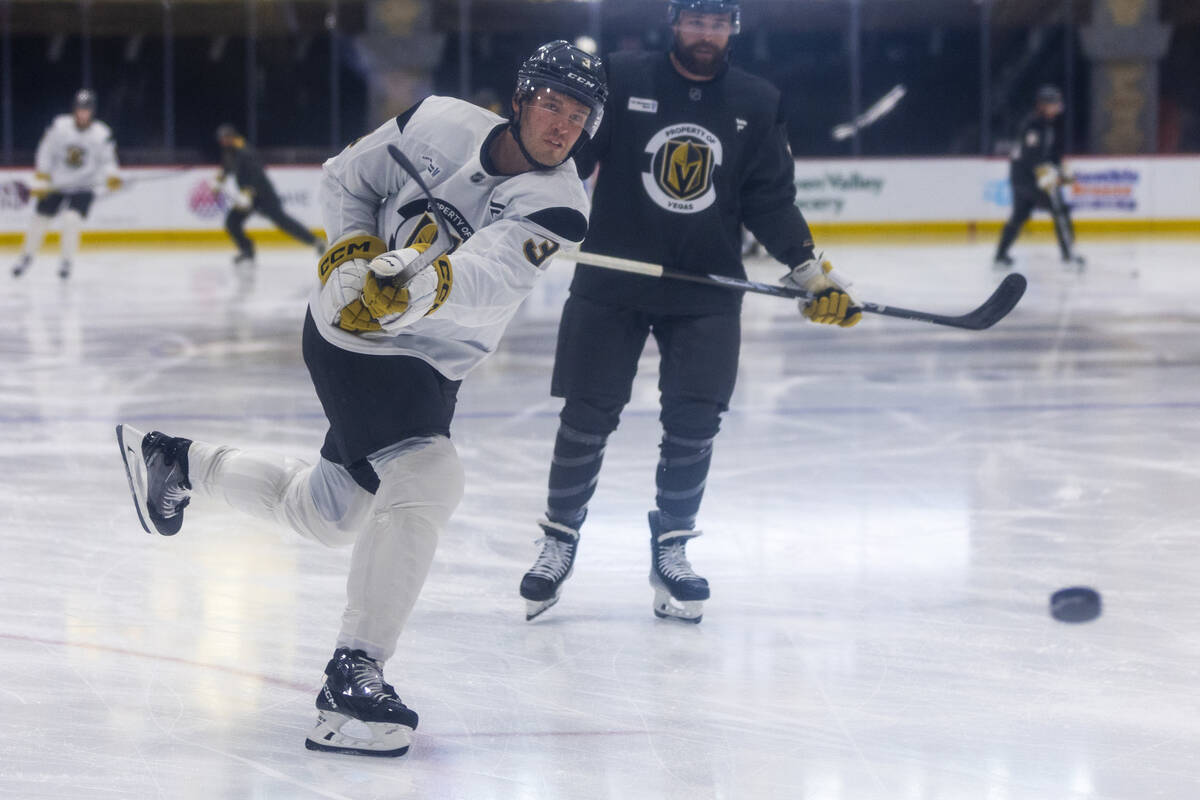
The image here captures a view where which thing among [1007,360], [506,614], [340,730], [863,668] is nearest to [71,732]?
[340,730]

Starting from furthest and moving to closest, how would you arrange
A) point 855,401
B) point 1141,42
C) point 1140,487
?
1. point 1141,42
2. point 855,401
3. point 1140,487

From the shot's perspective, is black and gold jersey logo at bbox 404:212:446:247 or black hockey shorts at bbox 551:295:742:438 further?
black hockey shorts at bbox 551:295:742:438

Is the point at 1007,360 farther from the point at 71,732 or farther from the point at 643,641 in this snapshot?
the point at 71,732

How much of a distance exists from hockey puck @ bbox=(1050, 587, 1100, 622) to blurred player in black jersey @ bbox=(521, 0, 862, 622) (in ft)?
2.21

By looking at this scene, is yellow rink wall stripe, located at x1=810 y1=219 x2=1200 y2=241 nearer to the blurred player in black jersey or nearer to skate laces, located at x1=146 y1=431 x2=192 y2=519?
the blurred player in black jersey

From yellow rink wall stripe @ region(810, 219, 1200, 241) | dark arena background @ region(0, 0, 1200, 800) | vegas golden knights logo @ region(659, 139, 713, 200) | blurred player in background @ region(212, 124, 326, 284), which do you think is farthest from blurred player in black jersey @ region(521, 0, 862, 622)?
yellow rink wall stripe @ region(810, 219, 1200, 241)

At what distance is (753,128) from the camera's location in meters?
2.96

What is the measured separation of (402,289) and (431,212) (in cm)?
32

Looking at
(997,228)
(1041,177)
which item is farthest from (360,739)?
(997,228)

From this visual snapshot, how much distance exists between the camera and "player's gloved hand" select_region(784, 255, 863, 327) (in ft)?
9.55

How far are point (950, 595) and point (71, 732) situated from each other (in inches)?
67.4

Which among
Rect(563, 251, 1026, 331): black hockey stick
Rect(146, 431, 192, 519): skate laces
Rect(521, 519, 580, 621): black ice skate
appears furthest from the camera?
Rect(521, 519, 580, 621): black ice skate

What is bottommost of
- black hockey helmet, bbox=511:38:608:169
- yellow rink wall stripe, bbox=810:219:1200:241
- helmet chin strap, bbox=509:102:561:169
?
yellow rink wall stripe, bbox=810:219:1200:241

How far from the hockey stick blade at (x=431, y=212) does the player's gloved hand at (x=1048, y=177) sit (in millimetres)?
8909
